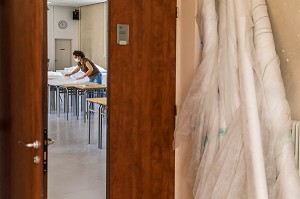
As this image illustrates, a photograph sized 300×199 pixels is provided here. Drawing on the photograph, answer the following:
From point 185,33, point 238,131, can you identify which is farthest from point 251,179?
point 185,33

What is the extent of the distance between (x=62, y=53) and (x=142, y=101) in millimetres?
12579

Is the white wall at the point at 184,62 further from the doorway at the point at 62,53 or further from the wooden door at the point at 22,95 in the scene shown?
the doorway at the point at 62,53

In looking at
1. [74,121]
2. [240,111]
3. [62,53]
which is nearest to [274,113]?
[240,111]

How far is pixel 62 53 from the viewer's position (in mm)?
14719

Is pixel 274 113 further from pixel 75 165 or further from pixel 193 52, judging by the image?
pixel 75 165

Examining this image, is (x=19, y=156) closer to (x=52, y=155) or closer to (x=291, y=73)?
(x=291, y=73)

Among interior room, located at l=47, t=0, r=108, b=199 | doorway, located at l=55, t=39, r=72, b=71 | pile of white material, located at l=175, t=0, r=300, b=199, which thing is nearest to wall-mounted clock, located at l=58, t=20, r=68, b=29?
interior room, located at l=47, t=0, r=108, b=199

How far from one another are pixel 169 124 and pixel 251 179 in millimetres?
886

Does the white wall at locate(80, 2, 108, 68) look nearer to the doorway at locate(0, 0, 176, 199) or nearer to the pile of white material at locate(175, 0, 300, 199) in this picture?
the doorway at locate(0, 0, 176, 199)

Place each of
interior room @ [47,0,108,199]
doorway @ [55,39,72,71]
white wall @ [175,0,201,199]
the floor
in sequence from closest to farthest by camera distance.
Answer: white wall @ [175,0,201,199] < the floor < interior room @ [47,0,108,199] < doorway @ [55,39,72,71]

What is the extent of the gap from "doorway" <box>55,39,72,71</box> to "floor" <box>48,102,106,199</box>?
291 inches

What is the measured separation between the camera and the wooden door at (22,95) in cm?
198

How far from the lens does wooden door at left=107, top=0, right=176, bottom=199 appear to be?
2605 millimetres

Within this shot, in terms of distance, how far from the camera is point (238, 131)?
7.22 ft
